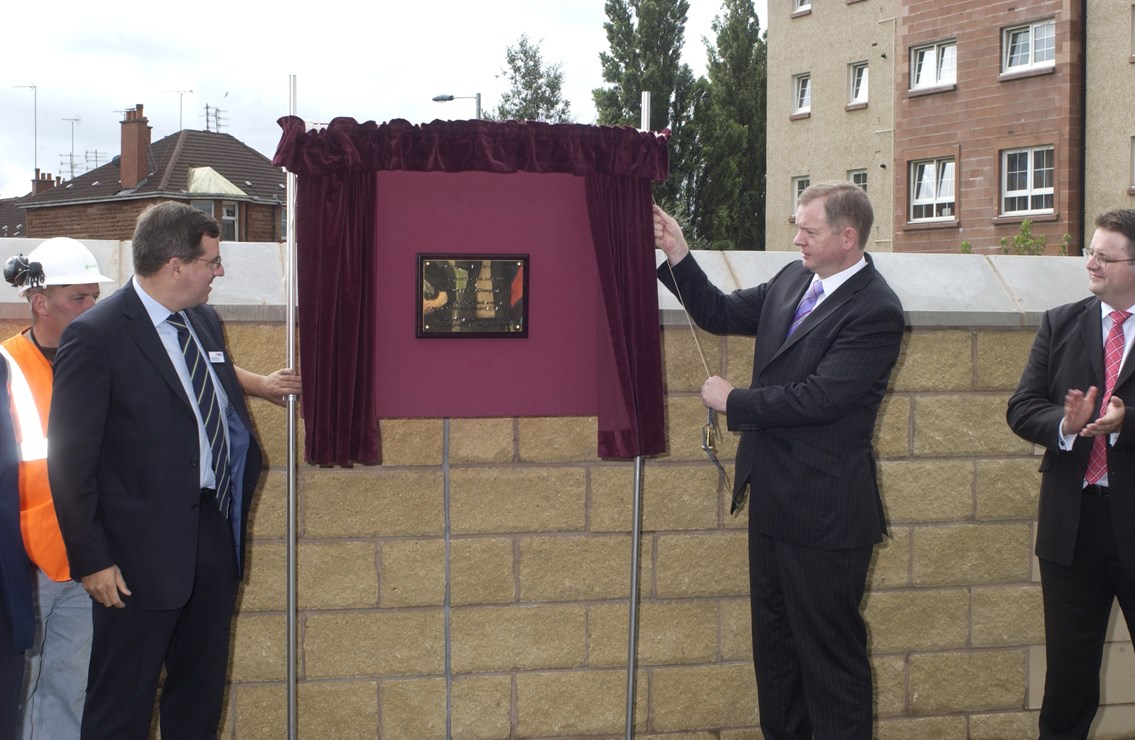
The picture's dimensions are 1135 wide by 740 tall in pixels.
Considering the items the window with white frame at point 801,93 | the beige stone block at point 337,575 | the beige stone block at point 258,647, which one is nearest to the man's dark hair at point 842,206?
the beige stone block at point 337,575

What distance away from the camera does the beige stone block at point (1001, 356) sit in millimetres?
4309

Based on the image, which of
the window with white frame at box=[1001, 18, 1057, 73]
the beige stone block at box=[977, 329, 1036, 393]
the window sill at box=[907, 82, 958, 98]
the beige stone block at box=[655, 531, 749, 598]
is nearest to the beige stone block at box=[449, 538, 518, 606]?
the beige stone block at box=[655, 531, 749, 598]

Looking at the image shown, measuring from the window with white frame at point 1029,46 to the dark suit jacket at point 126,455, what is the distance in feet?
76.9

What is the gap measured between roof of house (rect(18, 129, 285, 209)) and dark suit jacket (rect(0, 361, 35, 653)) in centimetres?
4610

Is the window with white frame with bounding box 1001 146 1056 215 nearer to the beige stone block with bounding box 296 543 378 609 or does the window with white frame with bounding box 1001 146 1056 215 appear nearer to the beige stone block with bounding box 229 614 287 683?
the beige stone block with bounding box 296 543 378 609

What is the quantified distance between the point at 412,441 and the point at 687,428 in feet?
3.10

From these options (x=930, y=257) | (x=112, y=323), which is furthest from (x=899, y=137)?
Result: (x=112, y=323)

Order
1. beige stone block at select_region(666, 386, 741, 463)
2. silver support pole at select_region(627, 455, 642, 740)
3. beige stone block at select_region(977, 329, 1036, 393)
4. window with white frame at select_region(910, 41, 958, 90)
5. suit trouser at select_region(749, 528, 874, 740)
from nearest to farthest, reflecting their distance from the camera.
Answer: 1. suit trouser at select_region(749, 528, 874, 740)
2. silver support pole at select_region(627, 455, 642, 740)
3. beige stone block at select_region(666, 386, 741, 463)
4. beige stone block at select_region(977, 329, 1036, 393)
5. window with white frame at select_region(910, 41, 958, 90)

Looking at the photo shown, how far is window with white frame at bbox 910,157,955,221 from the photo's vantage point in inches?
1014

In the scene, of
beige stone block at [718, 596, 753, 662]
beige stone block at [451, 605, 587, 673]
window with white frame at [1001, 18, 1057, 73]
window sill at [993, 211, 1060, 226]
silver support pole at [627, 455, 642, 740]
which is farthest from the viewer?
window with white frame at [1001, 18, 1057, 73]

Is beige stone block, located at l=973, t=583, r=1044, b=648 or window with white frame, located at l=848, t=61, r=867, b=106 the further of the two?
window with white frame, located at l=848, t=61, r=867, b=106

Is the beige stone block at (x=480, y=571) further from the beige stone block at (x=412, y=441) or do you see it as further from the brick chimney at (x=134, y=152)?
the brick chimney at (x=134, y=152)

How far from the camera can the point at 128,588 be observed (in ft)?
10.0

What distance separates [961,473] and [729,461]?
866 millimetres
